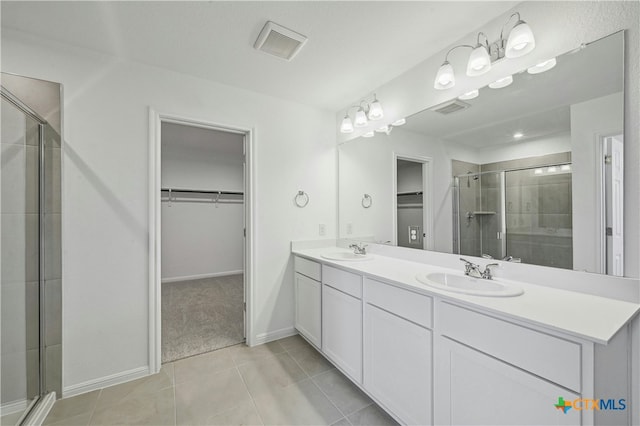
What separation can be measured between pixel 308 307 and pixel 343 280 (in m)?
0.66

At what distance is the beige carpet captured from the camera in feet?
7.92

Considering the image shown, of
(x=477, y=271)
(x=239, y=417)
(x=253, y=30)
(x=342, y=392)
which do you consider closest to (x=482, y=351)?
(x=477, y=271)

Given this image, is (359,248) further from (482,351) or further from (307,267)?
(482,351)

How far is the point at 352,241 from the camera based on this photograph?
270 cm

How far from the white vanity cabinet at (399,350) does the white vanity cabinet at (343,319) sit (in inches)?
3.2

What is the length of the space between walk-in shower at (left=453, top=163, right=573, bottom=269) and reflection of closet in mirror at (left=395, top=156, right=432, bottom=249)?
0.86ft

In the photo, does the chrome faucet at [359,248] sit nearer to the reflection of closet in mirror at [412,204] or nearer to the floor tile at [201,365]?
the reflection of closet in mirror at [412,204]

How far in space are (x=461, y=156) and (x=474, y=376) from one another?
1.35m

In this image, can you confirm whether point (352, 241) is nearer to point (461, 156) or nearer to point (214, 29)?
point (461, 156)

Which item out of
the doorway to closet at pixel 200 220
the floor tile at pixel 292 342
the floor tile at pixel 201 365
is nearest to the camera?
the floor tile at pixel 201 365

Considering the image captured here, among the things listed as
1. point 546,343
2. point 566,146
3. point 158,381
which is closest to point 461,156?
point 566,146

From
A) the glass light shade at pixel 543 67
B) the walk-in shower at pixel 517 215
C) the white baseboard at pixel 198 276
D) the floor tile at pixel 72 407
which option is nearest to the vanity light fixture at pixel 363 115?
the walk-in shower at pixel 517 215

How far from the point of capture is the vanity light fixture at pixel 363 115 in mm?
2279
